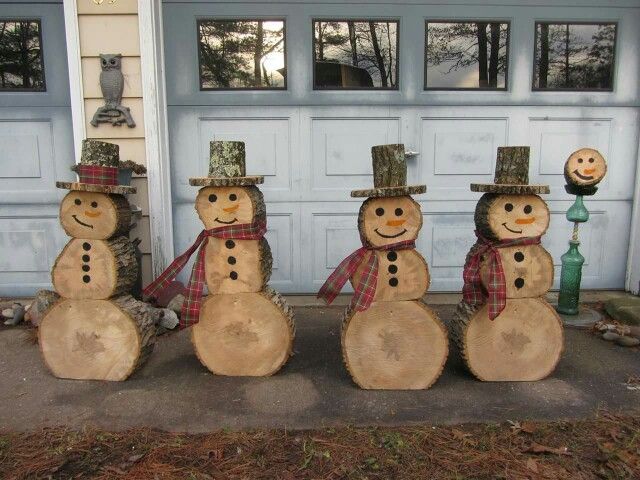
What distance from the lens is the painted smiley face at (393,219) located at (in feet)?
8.48

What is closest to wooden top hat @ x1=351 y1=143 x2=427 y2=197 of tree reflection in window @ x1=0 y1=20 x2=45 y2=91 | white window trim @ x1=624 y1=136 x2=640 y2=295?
white window trim @ x1=624 y1=136 x2=640 y2=295

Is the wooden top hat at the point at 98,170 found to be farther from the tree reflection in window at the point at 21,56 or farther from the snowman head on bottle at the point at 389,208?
the tree reflection in window at the point at 21,56

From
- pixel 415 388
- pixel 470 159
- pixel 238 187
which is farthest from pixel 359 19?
pixel 415 388

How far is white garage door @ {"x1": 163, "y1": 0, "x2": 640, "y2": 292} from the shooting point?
4.08 metres

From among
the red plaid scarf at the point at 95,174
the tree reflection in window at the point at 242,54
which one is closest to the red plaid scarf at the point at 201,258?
the red plaid scarf at the point at 95,174

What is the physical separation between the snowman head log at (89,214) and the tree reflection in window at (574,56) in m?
3.55

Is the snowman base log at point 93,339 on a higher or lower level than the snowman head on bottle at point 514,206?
lower

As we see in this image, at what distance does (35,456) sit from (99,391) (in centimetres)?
60

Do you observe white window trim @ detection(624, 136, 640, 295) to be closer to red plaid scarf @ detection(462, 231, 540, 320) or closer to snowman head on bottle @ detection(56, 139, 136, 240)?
red plaid scarf @ detection(462, 231, 540, 320)

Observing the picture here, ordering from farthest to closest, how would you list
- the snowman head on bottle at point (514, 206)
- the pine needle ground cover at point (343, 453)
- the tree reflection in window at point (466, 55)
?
the tree reflection in window at point (466, 55) < the snowman head on bottle at point (514, 206) < the pine needle ground cover at point (343, 453)

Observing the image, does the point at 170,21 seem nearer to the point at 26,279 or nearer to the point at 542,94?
the point at 26,279

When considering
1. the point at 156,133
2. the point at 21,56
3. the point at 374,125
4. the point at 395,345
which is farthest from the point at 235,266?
the point at 21,56

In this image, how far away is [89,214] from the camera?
8.93 ft

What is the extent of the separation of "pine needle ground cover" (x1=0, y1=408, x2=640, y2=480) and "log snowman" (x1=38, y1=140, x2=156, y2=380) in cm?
57
